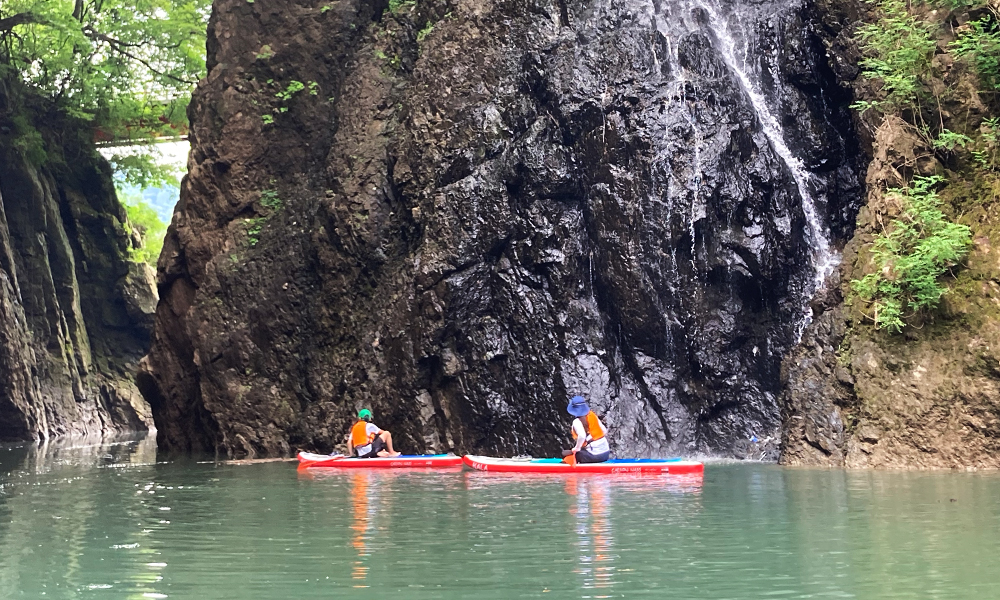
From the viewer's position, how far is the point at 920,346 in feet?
48.1

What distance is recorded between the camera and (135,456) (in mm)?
21984

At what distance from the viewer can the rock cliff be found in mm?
29734

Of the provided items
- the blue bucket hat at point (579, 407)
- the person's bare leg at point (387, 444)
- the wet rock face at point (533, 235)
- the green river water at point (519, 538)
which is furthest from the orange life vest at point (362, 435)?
the blue bucket hat at point (579, 407)

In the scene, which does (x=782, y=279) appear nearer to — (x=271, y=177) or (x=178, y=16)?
(x=271, y=177)

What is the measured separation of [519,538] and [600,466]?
6537 mm

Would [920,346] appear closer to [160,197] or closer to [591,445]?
[591,445]

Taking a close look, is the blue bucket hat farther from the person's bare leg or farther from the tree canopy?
the tree canopy

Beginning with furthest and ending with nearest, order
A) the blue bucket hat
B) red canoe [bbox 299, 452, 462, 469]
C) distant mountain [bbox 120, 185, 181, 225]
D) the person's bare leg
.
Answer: distant mountain [bbox 120, 185, 181, 225] → the person's bare leg → red canoe [bbox 299, 452, 462, 469] → the blue bucket hat

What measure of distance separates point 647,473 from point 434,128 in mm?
9177

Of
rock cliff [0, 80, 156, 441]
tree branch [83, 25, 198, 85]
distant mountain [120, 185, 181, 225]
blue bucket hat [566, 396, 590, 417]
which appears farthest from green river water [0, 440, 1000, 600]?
distant mountain [120, 185, 181, 225]

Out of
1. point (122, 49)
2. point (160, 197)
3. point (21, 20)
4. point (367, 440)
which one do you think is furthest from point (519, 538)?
point (160, 197)

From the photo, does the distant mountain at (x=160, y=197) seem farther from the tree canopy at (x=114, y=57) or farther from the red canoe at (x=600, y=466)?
the red canoe at (x=600, y=466)

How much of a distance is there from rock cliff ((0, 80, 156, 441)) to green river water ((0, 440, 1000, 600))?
1703cm

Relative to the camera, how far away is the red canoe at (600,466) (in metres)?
14.5
